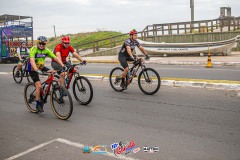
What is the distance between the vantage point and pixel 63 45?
812 cm

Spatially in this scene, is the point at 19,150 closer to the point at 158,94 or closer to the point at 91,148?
the point at 91,148

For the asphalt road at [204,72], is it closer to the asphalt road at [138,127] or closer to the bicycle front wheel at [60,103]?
the asphalt road at [138,127]

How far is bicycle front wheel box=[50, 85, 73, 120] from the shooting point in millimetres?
6269

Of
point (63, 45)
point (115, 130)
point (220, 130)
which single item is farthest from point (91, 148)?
point (63, 45)

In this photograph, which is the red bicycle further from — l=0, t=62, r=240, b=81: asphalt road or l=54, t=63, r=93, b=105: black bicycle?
l=0, t=62, r=240, b=81: asphalt road

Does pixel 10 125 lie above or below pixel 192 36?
below

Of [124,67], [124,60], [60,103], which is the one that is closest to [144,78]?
[124,67]

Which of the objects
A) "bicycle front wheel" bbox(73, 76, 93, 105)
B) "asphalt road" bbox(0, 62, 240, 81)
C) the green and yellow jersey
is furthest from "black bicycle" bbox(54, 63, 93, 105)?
"asphalt road" bbox(0, 62, 240, 81)

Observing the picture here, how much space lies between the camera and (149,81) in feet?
28.6

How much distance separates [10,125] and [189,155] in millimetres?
4120

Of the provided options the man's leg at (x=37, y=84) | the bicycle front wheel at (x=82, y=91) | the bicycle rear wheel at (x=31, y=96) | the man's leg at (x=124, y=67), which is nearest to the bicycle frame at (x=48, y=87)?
the man's leg at (x=37, y=84)

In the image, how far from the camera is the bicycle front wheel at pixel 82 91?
755 centimetres

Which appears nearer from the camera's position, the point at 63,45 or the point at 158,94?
the point at 63,45

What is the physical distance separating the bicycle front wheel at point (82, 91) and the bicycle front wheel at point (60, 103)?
114 centimetres
